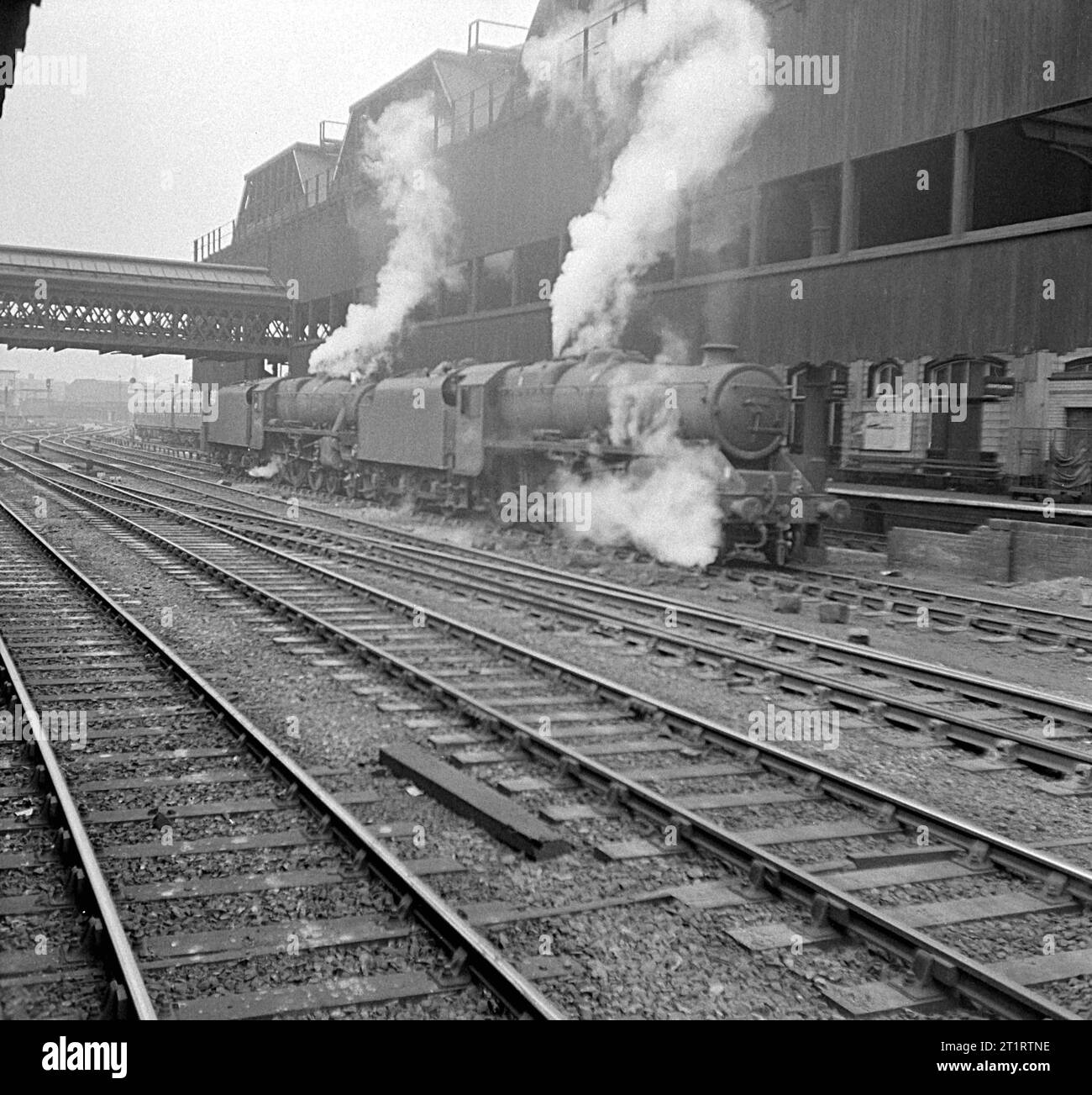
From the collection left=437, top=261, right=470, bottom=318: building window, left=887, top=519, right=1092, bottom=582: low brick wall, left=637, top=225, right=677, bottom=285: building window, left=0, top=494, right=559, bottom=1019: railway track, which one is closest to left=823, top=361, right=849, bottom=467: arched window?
left=637, top=225, right=677, bottom=285: building window

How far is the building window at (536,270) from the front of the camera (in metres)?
27.8

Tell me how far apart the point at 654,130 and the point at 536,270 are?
8.41 m

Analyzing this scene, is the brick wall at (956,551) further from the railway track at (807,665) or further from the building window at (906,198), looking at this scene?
the building window at (906,198)

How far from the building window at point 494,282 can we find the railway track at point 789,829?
21.8 m

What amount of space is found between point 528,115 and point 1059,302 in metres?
14.8

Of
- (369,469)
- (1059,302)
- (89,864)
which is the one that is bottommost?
(89,864)

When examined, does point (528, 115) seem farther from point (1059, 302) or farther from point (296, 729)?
point (296, 729)

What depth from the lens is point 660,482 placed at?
15.4 metres

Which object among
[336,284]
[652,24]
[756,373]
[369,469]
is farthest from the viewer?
[336,284]

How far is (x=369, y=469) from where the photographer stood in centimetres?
2533

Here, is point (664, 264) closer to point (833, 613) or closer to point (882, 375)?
point (882, 375)

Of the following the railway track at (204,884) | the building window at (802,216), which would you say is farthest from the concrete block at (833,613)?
the building window at (802,216)
